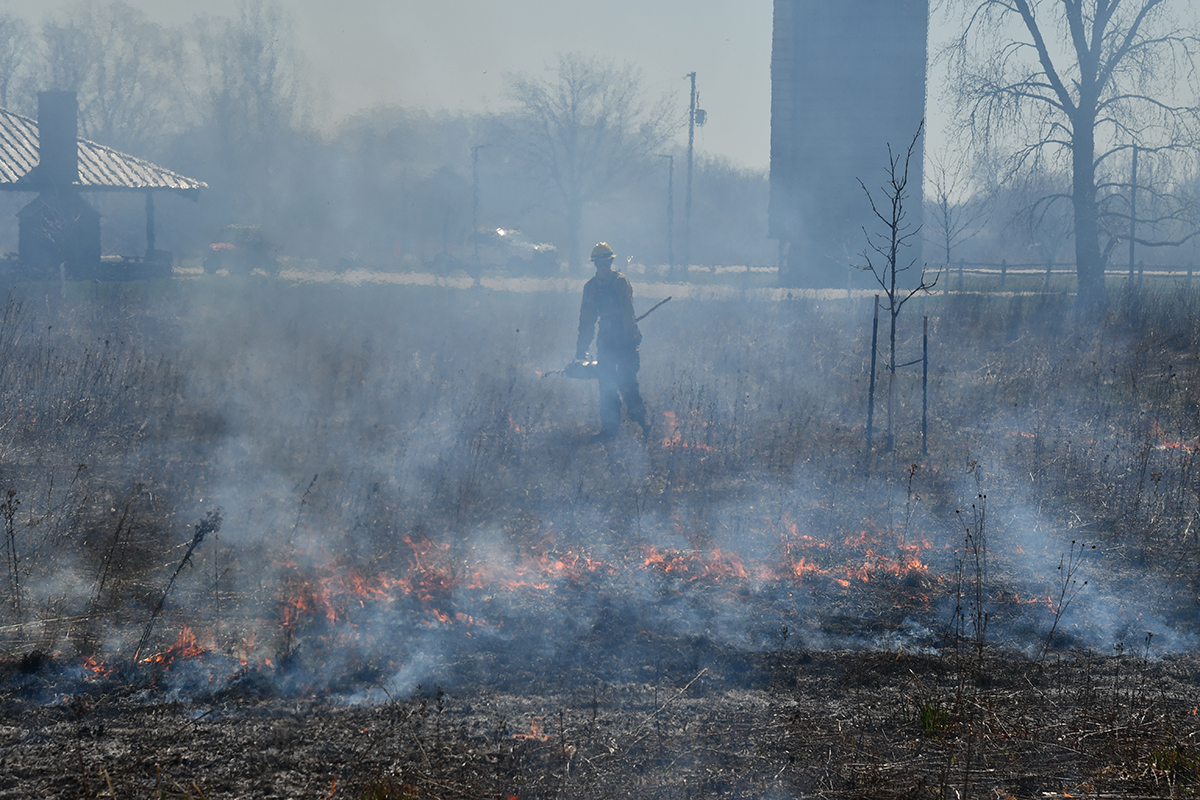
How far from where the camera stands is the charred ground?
345cm

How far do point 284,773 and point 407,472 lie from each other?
426cm

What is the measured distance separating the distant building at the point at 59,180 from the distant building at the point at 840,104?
19.7 m

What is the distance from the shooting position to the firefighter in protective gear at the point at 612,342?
876 centimetres

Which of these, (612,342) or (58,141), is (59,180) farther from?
(612,342)

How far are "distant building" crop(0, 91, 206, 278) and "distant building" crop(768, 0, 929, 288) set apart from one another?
→ 1966cm

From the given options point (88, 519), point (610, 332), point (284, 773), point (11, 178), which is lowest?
point (284, 773)

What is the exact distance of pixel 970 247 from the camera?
57.0 meters

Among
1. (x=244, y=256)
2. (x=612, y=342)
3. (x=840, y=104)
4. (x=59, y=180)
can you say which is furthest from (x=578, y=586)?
(x=840, y=104)

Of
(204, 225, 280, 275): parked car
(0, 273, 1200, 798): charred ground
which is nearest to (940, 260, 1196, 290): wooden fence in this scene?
(0, 273, 1200, 798): charred ground

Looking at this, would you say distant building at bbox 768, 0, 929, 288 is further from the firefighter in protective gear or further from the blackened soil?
the blackened soil

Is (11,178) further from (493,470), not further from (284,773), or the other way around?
(284,773)

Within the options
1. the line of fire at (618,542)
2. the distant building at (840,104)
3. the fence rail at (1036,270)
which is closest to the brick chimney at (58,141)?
the line of fire at (618,542)

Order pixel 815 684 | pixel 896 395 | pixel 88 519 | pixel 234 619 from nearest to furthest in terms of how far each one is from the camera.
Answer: pixel 815 684, pixel 234 619, pixel 88 519, pixel 896 395

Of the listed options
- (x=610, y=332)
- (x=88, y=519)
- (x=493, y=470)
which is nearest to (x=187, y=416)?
(x=88, y=519)
